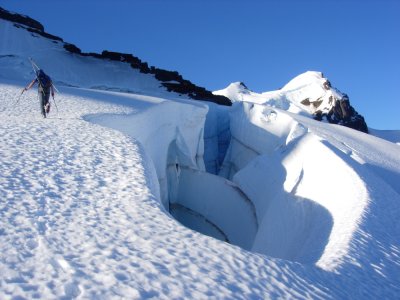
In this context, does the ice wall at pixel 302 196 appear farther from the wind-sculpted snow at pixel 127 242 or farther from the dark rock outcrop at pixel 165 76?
the dark rock outcrop at pixel 165 76

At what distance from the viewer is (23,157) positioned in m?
4.27

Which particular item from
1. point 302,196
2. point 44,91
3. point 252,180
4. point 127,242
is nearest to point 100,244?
point 127,242

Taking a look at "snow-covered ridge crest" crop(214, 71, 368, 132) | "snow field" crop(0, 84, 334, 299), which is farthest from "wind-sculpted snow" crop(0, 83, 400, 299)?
"snow-covered ridge crest" crop(214, 71, 368, 132)

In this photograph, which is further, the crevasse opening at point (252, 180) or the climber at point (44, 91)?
the climber at point (44, 91)

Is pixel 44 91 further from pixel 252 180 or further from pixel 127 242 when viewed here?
pixel 127 242

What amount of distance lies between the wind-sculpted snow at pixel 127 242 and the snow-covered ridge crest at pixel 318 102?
25.1m

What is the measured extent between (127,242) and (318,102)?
30185mm

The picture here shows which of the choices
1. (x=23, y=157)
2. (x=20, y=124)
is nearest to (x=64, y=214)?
(x=23, y=157)

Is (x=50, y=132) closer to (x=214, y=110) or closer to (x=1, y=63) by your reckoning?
(x=214, y=110)

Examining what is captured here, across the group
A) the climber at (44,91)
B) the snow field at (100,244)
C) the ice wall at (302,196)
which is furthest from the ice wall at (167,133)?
the snow field at (100,244)

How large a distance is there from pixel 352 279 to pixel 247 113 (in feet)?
41.3

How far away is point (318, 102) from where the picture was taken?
101 feet

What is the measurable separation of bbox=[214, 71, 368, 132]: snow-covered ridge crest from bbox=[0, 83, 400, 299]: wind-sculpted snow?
25.1 meters

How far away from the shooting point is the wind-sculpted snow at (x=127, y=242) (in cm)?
220
